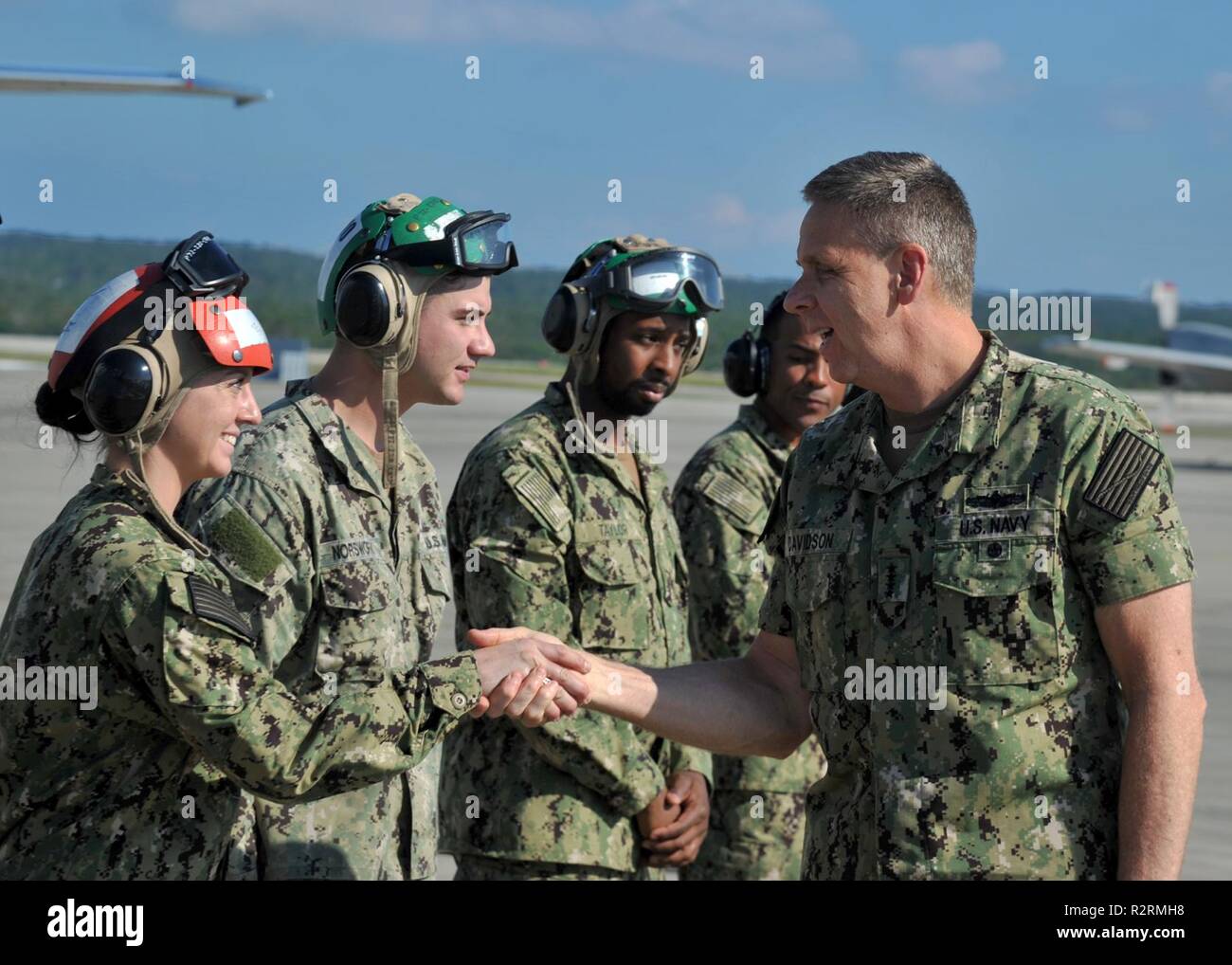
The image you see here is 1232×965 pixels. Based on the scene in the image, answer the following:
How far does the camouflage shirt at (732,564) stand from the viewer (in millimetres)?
5922

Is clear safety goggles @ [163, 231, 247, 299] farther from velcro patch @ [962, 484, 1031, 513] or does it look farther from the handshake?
velcro patch @ [962, 484, 1031, 513]

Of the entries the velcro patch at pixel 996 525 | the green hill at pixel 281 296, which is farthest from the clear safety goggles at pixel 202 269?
the green hill at pixel 281 296

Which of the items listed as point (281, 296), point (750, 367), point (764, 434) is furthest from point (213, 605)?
Answer: point (281, 296)

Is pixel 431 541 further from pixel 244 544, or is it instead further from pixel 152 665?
pixel 152 665

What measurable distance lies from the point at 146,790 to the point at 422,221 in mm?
1812

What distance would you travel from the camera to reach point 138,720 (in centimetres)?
314

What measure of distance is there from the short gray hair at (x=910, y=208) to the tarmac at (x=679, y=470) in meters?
1.69

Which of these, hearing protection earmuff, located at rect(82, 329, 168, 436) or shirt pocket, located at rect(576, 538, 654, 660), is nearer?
hearing protection earmuff, located at rect(82, 329, 168, 436)

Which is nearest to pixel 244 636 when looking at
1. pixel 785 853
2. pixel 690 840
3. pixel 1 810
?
pixel 1 810

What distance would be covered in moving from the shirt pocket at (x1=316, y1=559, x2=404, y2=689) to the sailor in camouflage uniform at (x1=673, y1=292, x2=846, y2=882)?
2.23 metres

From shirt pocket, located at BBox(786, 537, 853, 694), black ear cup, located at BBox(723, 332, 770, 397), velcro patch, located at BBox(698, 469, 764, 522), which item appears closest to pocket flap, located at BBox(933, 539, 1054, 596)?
shirt pocket, located at BBox(786, 537, 853, 694)

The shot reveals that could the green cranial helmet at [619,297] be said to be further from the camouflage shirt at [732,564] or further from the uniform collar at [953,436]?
the uniform collar at [953,436]

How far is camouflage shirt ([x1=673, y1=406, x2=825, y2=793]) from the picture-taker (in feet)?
19.4
